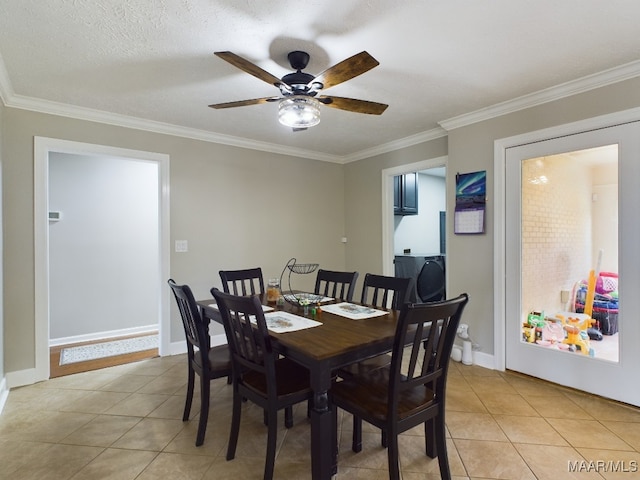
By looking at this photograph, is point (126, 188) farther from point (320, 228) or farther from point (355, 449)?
point (355, 449)

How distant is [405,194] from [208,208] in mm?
2797

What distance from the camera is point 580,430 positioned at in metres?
2.10

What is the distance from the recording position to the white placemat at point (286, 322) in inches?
72.1

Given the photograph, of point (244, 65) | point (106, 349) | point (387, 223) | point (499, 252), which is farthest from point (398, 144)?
point (106, 349)

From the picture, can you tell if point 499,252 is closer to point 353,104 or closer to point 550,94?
point 550,94

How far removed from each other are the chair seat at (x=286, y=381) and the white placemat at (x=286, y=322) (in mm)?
263

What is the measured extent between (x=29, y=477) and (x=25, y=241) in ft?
6.29

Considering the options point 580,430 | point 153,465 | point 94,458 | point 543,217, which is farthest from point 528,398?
point 94,458

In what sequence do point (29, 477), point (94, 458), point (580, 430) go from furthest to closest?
point (580, 430), point (94, 458), point (29, 477)

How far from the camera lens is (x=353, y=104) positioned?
2.15 metres

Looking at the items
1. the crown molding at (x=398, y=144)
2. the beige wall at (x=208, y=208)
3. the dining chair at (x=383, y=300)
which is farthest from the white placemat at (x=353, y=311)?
Answer: the crown molding at (x=398, y=144)

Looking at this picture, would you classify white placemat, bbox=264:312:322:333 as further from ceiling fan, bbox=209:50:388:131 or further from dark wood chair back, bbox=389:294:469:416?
ceiling fan, bbox=209:50:388:131

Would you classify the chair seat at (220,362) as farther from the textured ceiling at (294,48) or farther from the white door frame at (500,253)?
the white door frame at (500,253)

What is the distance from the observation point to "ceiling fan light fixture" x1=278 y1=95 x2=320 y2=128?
2010 millimetres
